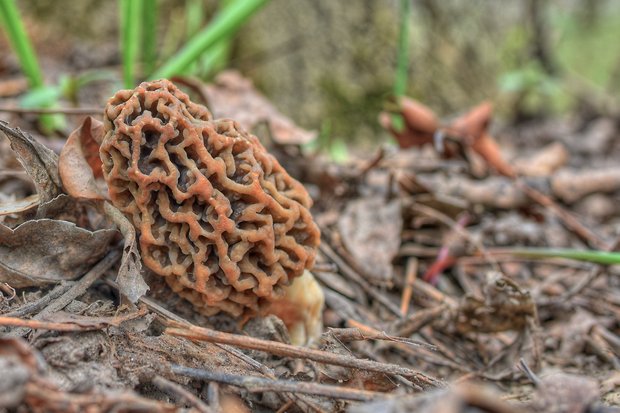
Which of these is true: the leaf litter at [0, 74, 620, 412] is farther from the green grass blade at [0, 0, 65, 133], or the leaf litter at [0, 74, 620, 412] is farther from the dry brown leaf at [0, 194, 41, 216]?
the green grass blade at [0, 0, 65, 133]

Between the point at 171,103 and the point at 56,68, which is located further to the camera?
the point at 56,68

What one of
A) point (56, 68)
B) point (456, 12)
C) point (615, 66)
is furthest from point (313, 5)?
point (615, 66)

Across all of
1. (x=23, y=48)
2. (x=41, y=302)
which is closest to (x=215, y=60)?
(x=23, y=48)

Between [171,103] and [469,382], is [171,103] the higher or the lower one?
the higher one

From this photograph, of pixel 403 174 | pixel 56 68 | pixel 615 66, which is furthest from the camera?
pixel 615 66

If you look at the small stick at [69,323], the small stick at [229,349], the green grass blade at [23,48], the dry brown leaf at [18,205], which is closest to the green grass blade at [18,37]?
the green grass blade at [23,48]

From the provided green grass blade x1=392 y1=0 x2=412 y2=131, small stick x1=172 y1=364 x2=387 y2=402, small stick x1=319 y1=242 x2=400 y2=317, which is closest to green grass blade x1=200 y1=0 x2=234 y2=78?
green grass blade x1=392 y1=0 x2=412 y2=131

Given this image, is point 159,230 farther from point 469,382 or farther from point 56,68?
point 56,68
